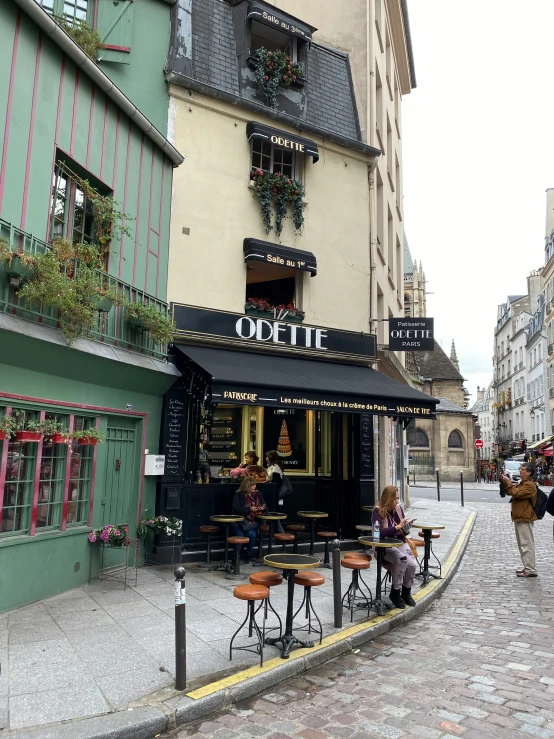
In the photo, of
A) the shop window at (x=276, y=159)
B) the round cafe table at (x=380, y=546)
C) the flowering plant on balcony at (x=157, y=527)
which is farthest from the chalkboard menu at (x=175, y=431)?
the shop window at (x=276, y=159)

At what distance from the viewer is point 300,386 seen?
9.63m

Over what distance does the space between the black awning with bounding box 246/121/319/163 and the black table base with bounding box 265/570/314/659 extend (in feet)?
29.1

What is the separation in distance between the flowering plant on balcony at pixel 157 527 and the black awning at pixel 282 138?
24.9 ft

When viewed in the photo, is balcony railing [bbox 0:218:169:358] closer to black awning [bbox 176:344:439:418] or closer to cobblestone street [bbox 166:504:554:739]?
black awning [bbox 176:344:439:418]

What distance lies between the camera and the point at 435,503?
23.9m

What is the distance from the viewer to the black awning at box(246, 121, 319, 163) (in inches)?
448

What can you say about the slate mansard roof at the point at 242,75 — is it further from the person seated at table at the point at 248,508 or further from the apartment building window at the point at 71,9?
the person seated at table at the point at 248,508

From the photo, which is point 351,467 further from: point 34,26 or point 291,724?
point 34,26

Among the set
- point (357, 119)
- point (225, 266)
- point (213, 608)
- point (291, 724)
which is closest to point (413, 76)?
point (357, 119)

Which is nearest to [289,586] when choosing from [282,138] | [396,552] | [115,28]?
[396,552]

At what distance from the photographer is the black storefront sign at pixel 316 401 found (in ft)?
29.1

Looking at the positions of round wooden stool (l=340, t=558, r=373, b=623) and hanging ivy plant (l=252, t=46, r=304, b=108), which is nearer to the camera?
round wooden stool (l=340, t=558, r=373, b=623)

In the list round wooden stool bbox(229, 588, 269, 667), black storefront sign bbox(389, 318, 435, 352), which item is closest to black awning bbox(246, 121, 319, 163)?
black storefront sign bbox(389, 318, 435, 352)

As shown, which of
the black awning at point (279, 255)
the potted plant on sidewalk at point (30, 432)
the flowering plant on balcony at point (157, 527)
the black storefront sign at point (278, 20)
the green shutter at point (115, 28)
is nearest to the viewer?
the potted plant on sidewalk at point (30, 432)
